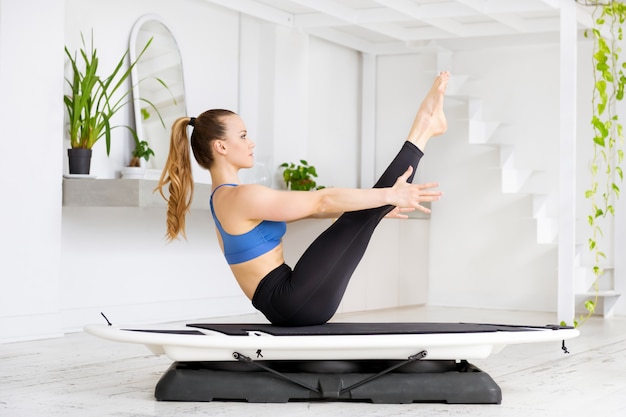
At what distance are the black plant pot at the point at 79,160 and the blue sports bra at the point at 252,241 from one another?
2.09 metres

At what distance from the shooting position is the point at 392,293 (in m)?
7.85

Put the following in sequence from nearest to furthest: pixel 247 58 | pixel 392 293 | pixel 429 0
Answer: pixel 429 0 → pixel 247 58 → pixel 392 293

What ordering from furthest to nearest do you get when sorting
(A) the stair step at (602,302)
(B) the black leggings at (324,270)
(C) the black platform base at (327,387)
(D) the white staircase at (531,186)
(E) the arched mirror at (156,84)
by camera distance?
1. (D) the white staircase at (531,186)
2. (A) the stair step at (602,302)
3. (E) the arched mirror at (156,84)
4. (B) the black leggings at (324,270)
5. (C) the black platform base at (327,387)

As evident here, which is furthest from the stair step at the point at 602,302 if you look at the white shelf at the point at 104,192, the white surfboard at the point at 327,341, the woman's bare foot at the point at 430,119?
the white surfboard at the point at 327,341

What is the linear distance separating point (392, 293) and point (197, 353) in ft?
14.7

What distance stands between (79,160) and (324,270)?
2423 millimetres

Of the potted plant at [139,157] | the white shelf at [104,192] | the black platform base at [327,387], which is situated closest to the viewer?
the black platform base at [327,387]

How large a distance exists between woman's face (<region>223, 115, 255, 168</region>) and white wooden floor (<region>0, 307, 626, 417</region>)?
0.91 metres

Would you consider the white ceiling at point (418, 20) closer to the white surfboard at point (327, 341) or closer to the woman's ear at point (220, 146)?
the woman's ear at point (220, 146)

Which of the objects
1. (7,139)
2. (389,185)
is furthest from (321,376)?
(7,139)

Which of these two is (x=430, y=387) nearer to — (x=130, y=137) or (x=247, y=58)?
(x=130, y=137)

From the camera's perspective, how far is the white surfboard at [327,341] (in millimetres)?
3389

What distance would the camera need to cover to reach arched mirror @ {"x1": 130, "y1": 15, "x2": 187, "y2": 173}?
6180mm

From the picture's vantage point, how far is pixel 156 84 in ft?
20.8
